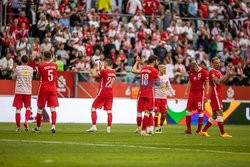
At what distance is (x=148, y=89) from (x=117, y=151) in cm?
678

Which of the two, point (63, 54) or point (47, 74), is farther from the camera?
point (63, 54)

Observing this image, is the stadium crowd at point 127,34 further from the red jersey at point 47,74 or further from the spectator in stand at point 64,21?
the red jersey at point 47,74

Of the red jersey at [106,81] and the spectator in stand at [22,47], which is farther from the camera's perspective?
the spectator in stand at [22,47]

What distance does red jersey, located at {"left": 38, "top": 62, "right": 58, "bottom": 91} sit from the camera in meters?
24.8

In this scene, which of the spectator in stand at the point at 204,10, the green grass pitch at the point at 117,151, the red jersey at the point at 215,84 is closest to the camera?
the green grass pitch at the point at 117,151

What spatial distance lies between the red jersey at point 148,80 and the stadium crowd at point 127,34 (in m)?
10.3

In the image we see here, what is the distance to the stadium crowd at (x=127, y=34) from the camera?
36781mm

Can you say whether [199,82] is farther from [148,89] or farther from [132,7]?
[132,7]

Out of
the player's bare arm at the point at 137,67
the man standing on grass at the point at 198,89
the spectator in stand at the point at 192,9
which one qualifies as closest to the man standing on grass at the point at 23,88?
the player's bare arm at the point at 137,67

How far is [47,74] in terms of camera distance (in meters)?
24.9

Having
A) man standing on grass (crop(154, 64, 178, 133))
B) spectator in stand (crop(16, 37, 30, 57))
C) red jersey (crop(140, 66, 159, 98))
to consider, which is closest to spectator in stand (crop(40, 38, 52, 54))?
spectator in stand (crop(16, 37, 30, 57))

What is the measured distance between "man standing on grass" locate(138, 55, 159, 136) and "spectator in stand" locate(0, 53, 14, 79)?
1152 centimetres

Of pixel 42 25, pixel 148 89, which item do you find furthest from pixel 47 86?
pixel 42 25

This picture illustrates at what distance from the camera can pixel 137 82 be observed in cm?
3819
